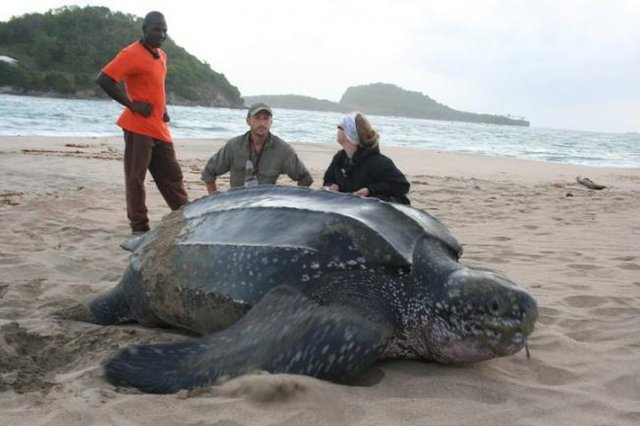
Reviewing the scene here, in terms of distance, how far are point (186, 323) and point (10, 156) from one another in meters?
7.21

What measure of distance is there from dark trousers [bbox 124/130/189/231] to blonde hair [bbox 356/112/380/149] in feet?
5.35

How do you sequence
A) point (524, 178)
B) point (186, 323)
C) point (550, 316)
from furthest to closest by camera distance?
point (524, 178)
point (550, 316)
point (186, 323)

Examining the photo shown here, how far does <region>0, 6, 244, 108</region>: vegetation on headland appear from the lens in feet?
146

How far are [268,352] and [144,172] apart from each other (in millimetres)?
2722

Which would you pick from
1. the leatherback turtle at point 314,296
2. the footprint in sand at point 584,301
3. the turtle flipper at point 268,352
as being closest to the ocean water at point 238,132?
the leatherback turtle at point 314,296

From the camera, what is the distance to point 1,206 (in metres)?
4.90

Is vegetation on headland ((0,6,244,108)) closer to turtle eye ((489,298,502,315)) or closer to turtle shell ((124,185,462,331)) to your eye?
A: turtle shell ((124,185,462,331))

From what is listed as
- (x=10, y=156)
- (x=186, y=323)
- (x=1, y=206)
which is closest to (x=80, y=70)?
(x=10, y=156)

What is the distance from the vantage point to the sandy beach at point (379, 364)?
1.62 m

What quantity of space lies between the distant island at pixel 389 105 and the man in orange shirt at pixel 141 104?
110355 millimetres

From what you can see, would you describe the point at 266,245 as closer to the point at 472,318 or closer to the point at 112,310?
the point at 472,318

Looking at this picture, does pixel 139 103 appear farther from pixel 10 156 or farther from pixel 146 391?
pixel 10 156

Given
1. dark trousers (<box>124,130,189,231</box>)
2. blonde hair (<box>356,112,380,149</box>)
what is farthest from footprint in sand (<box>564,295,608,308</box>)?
dark trousers (<box>124,130,189,231</box>)

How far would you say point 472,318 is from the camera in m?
1.87
